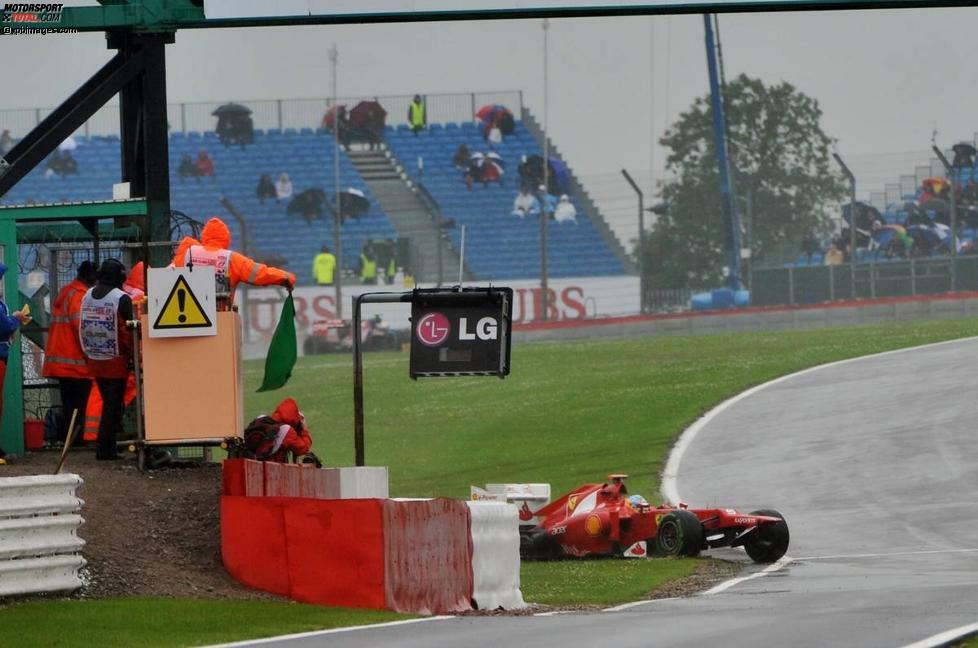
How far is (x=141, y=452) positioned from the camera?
13.6m

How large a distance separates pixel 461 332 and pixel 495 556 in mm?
2265

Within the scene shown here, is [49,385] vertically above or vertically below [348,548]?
above

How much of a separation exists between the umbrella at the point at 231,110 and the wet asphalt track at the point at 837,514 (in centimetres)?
3152

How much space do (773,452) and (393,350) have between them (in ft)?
88.8

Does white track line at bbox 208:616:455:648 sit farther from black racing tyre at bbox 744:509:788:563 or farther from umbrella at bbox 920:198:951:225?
umbrella at bbox 920:198:951:225

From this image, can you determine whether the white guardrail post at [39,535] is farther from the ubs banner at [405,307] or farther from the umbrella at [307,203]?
the umbrella at [307,203]

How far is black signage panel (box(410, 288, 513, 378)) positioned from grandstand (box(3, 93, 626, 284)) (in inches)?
1646

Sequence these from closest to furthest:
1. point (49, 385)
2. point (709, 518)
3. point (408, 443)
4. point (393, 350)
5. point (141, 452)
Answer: point (141, 452)
point (49, 385)
point (709, 518)
point (408, 443)
point (393, 350)

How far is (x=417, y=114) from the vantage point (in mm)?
62781

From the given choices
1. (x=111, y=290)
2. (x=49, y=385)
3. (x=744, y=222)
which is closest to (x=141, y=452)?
(x=111, y=290)

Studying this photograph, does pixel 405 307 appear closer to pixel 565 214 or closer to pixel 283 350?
pixel 565 214

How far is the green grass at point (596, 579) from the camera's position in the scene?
1352 cm

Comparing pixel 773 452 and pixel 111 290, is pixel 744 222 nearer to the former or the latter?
pixel 773 452

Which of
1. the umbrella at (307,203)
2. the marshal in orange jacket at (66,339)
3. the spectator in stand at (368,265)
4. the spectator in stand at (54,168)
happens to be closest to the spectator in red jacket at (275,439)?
the marshal in orange jacket at (66,339)
